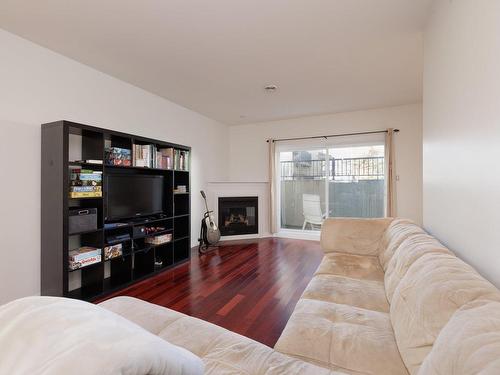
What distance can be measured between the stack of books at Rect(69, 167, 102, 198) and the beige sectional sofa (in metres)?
1.47

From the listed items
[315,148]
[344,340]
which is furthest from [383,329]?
[315,148]

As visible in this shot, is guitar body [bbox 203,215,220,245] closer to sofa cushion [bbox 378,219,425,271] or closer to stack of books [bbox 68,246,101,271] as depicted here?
stack of books [bbox 68,246,101,271]

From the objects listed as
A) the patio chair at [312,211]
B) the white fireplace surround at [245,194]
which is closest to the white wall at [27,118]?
the white fireplace surround at [245,194]

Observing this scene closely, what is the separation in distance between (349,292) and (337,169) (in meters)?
3.75

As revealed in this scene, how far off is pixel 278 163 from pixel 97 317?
5.05m

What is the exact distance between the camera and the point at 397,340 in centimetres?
111

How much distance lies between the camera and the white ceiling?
78.0 inches

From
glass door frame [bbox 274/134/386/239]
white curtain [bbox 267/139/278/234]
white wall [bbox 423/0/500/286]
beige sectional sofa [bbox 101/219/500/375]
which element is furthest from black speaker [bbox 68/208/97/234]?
glass door frame [bbox 274/134/386/239]

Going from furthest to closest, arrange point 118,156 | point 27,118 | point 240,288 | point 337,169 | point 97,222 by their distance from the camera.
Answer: point 337,169 → point 118,156 → point 240,288 → point 97,222 → point 27,118

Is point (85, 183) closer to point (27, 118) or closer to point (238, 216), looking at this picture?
point (27, 118)

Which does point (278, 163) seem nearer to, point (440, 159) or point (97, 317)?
point (440, 159)

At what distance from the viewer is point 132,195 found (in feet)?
10.3

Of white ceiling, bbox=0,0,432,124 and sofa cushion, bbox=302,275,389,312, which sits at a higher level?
white ceiling, bbox=0,0,432,124

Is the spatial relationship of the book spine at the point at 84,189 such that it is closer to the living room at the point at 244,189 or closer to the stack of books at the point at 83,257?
the living room at the point at 244,189
